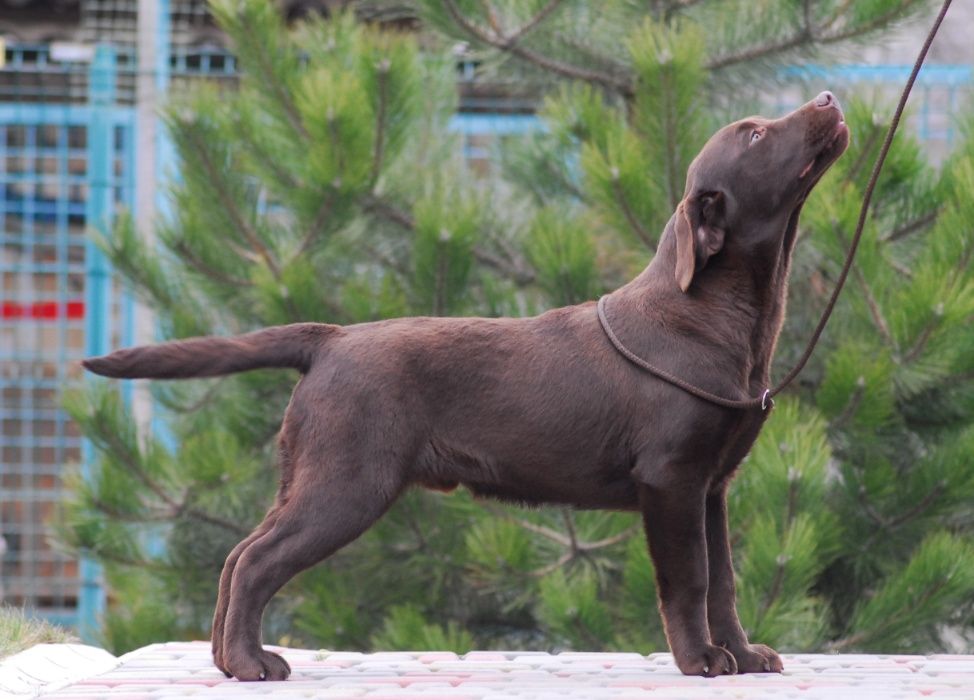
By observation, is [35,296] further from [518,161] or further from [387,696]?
[387,696]

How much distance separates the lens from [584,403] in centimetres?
Answer: 322

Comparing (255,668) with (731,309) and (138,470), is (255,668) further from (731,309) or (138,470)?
(138,470)

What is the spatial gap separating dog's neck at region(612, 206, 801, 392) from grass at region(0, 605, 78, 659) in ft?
5.84

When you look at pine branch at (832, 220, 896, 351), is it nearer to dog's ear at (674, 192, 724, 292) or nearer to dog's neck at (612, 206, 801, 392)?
dog's neck at (612, 206, 801, 392)

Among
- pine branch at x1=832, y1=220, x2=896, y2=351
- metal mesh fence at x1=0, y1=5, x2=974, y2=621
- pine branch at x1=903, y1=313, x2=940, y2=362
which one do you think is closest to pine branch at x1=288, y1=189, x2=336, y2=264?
metal mesh fence at x1=0, y1=5, x2=974, y2=621

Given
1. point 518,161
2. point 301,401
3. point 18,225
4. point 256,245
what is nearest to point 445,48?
point 518,161

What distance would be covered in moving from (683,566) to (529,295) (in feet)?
8.07

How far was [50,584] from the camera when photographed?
7.18 metres

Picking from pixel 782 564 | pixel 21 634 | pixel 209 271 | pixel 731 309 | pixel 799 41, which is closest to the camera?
pixel 731 309

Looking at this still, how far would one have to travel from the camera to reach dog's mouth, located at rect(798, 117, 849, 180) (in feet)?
10.3

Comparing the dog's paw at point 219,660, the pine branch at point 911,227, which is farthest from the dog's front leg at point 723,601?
the pine branch at point 911,227

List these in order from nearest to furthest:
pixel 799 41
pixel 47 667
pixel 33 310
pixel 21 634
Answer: pixel 47 667, pixel 21 634, pixel 799 41, pixel 33 310

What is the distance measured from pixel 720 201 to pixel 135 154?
442 centimetres

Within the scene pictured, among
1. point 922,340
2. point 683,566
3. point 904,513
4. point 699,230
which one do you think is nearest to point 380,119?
point 922,340
